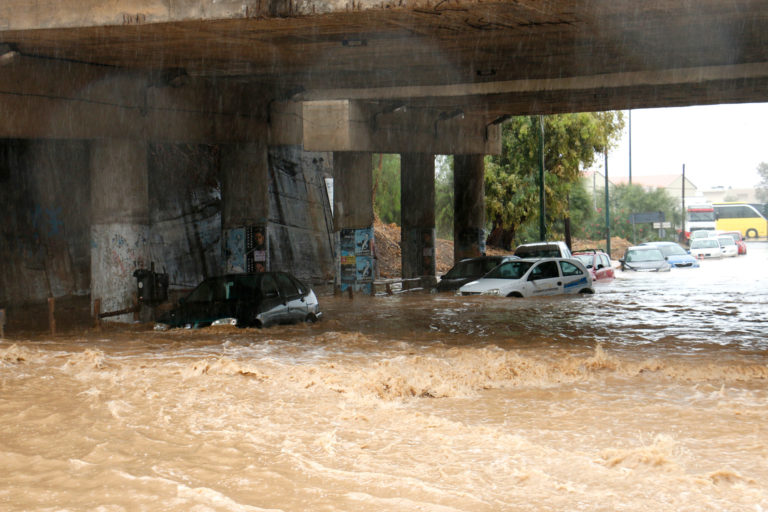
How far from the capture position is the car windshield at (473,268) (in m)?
22.1

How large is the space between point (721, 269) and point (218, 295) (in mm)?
28334

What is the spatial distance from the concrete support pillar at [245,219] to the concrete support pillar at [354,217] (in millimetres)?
2247

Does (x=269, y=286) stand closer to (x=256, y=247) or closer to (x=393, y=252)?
(x=256, y=247)

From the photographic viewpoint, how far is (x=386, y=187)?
45531mm

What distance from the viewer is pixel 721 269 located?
3588 cm

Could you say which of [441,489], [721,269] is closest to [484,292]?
[441,489]

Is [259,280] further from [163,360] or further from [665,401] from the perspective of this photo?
[665,401]

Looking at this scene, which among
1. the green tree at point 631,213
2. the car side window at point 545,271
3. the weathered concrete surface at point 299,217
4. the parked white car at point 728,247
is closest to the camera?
the car side window at point 545,271

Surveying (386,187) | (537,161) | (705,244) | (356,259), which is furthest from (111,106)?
(705,244)

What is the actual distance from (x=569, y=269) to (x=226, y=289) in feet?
32.8

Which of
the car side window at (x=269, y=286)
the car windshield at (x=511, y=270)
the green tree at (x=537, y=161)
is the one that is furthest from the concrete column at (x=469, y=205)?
the car side window at (x=269, y=286)

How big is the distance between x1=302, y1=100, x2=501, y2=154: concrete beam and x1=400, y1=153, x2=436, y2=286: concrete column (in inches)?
126

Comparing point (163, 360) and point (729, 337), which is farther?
point (729, 337)

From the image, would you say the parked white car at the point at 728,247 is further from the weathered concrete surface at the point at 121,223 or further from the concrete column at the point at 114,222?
the concrete column at the point at 114,222
